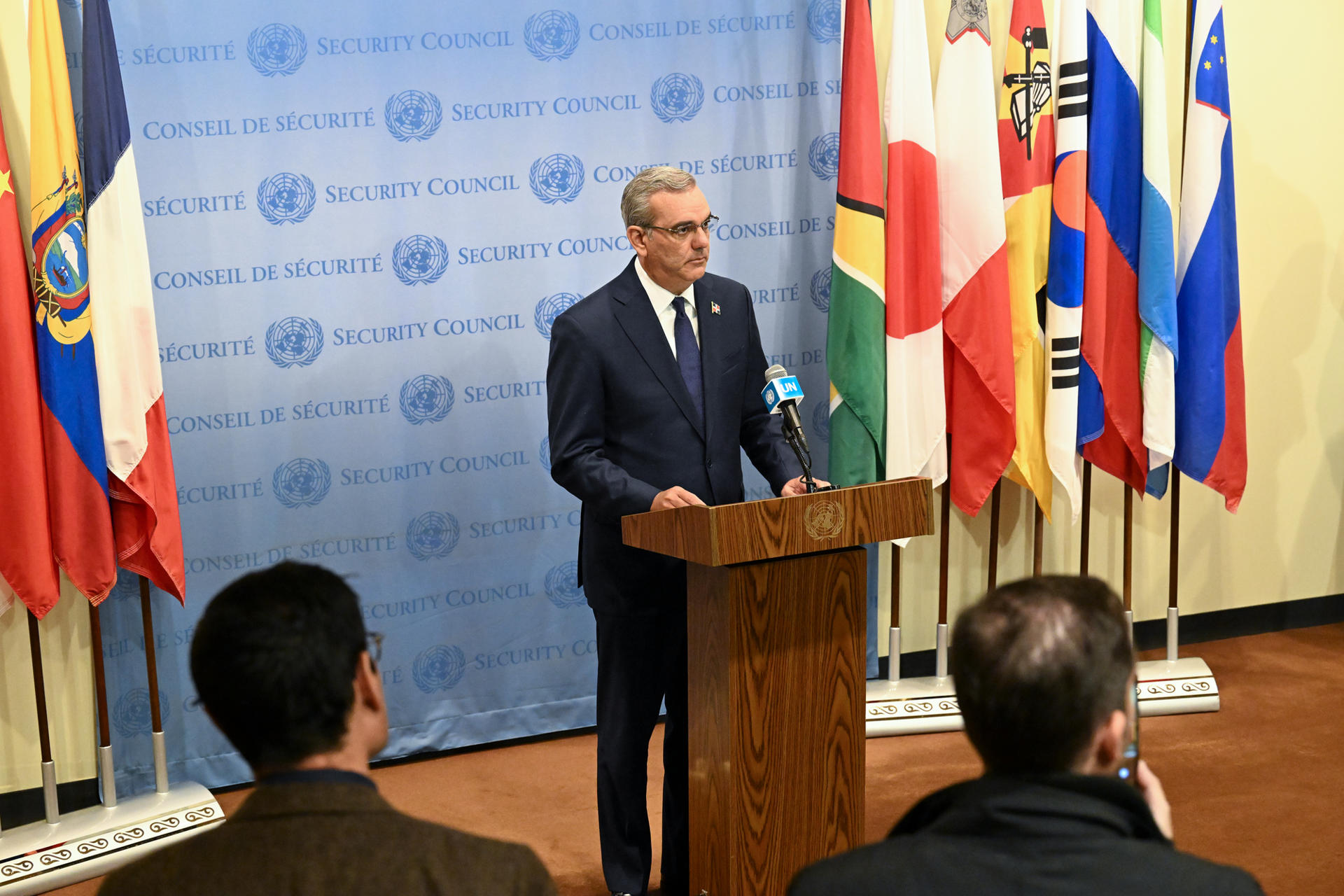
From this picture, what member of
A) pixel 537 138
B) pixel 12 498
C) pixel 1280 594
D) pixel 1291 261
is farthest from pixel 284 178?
pixel 1280 594

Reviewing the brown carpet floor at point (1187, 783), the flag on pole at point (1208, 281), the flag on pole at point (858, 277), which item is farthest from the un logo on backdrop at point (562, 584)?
the flag on pole at point (1208, 281)

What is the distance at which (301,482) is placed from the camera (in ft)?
13.2

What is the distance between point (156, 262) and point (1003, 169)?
9.26 ft

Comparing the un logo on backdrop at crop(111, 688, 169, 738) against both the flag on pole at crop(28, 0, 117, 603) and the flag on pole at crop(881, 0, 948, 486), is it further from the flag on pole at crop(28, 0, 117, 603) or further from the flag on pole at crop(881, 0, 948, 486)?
the flag on pole at crop(881, 0, 948, 486)

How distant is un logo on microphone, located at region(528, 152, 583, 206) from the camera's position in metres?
4.14

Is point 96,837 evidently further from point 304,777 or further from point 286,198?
point 304,777

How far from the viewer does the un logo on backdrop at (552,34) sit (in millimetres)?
4070

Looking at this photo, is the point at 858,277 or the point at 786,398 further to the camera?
the point at 858,277

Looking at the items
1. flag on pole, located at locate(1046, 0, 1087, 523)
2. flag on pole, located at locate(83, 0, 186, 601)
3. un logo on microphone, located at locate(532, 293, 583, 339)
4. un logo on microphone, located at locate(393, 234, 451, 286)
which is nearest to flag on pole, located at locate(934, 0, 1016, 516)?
flag on pole, located at locate(1046, 0, 1087, 523)

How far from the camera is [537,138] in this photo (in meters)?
4.12

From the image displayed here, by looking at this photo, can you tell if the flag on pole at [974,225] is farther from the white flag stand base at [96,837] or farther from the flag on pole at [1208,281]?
the white flag stand base at [96,837]

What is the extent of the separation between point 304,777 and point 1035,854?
71 cm

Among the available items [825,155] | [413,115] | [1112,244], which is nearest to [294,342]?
[413,115]

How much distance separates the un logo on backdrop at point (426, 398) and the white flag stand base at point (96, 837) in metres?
1.37
